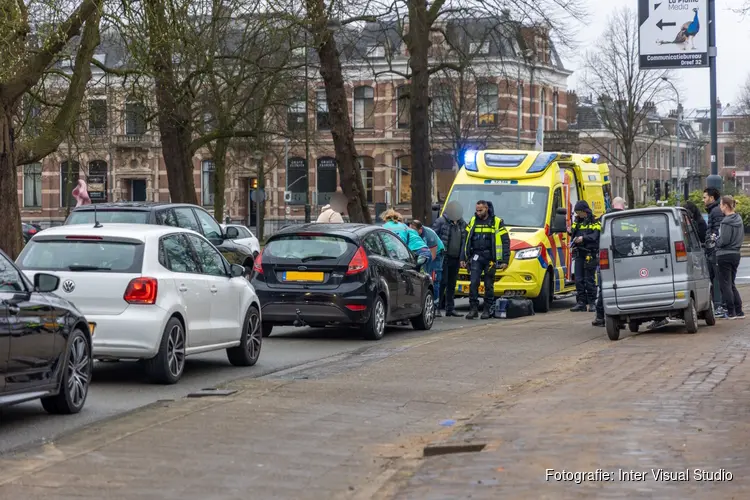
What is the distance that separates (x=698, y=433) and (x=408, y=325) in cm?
1191

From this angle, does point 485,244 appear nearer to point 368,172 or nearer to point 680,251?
point 680,251

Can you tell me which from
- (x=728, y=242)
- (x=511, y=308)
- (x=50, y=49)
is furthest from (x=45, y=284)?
(x=511, y=308)

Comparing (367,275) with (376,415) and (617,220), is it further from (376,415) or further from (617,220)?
(376,415)

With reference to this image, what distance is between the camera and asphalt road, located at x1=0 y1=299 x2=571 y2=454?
9.43 m

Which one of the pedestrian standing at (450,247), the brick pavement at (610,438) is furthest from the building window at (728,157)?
the brick pavement at (610,438)

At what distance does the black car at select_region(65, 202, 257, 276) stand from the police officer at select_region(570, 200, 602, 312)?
5640mm

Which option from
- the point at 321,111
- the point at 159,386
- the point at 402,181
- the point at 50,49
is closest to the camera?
the point at 159,386

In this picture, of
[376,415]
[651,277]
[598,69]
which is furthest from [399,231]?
[598,69]

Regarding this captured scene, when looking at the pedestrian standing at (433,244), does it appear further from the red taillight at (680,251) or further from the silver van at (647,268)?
the red taillight at (680,251)

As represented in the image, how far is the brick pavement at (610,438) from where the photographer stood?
659 centimetres

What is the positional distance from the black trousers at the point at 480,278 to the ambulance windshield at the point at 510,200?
2.07 m

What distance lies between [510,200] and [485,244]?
2805 millimetres

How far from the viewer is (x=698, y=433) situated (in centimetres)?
811

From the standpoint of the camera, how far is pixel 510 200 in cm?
2308
